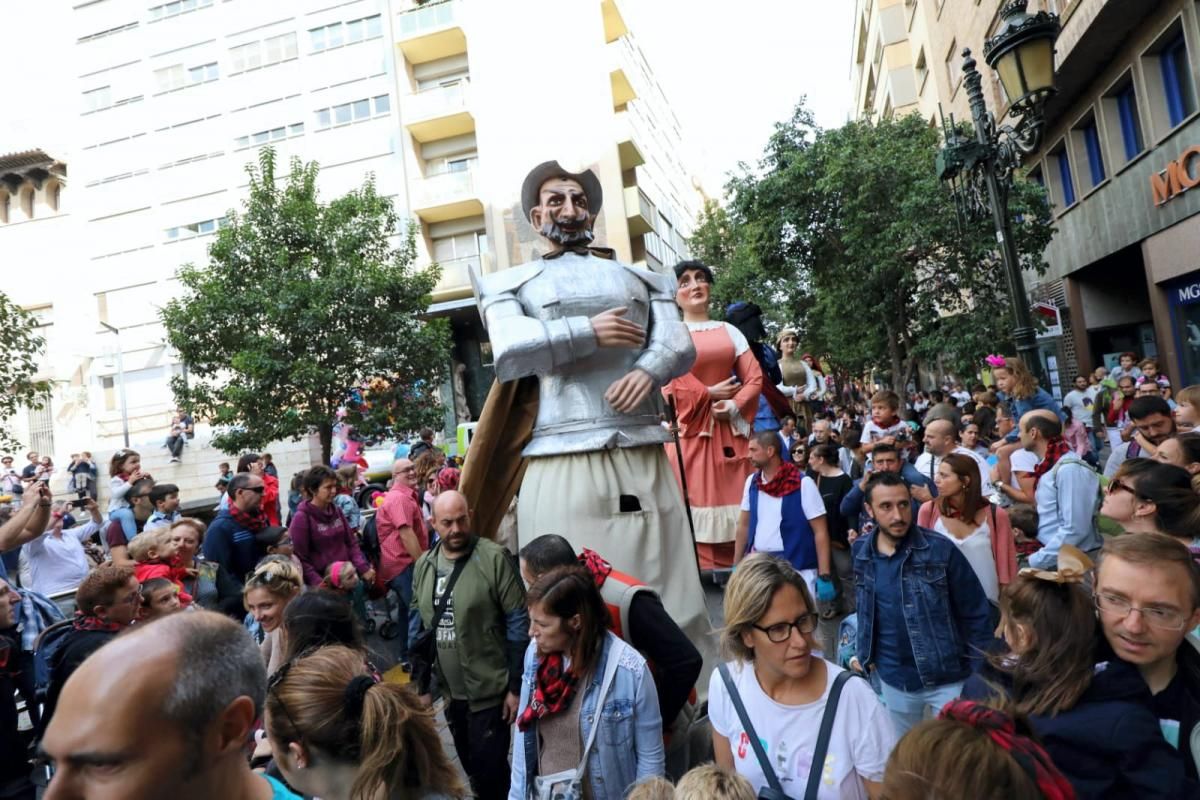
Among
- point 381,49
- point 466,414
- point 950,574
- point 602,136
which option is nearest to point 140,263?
point 381,49

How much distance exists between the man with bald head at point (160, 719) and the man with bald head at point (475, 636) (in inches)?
66.0

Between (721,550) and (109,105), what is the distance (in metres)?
31.6

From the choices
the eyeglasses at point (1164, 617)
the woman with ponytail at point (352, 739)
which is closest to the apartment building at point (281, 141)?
the woman with ponytail at point (352, 739)

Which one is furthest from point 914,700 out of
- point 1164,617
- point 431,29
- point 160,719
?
point 431,29

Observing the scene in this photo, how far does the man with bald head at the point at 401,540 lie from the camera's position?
590cm

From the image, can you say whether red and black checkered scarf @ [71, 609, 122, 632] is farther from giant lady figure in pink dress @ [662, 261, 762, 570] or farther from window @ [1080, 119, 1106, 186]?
window @ [1080, 119, 1106, 186]

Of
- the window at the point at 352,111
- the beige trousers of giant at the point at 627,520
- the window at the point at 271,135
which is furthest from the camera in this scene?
the window at the point at 271,135

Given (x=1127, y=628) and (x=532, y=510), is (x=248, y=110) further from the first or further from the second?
(x=1127, y=628)

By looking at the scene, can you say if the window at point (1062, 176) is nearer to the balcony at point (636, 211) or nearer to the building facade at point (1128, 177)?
the building facade at point (1128, 177)

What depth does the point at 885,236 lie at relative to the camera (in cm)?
1373

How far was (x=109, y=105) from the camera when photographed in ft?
92.7

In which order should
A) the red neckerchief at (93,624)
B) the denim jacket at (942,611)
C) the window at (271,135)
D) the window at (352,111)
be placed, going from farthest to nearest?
the window at (271,135), the window at (352,111), the red neckerchief at (93,624), the denim jacket at (942,611)

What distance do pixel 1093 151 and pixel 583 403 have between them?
1607cm

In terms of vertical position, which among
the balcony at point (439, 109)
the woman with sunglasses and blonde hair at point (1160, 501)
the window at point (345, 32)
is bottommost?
the woman with sunglasses and blonde hair at point (1160, 501)
